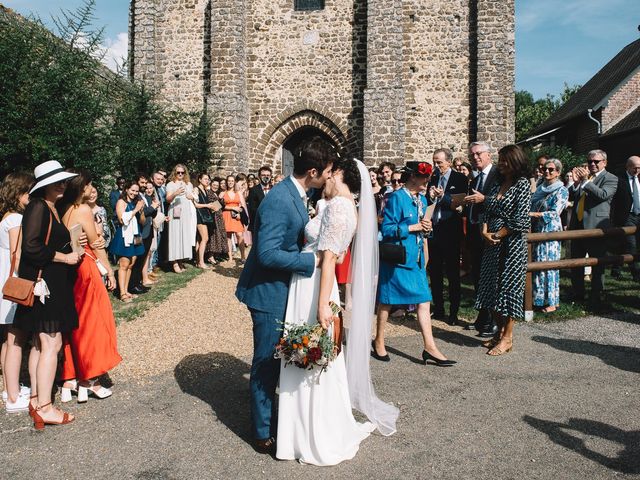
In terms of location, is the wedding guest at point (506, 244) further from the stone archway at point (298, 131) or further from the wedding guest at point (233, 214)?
the stone archway at point (298, 131)

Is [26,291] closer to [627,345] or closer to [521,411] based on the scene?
[521,411]

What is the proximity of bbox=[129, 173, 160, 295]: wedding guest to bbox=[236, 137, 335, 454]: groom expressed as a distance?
18.6 ft

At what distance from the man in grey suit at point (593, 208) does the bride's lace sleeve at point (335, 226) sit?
5373mm

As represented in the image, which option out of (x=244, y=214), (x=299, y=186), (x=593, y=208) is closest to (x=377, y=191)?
(x=593, y=208)

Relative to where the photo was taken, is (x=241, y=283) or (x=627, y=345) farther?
(x=627, y=345)

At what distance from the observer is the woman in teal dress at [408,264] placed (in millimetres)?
5031

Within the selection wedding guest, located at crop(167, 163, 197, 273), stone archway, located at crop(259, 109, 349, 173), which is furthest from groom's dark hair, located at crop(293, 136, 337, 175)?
stone archway, located at crop(259, 109, 349, 173)

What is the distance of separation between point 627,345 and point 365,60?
1342cm

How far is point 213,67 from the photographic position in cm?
1686

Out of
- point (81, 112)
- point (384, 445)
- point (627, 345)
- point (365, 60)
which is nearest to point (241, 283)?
point (384, 445)

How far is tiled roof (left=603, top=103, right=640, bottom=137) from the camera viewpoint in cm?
2124

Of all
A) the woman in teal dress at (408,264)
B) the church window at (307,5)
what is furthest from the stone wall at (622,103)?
the woman in teal dress at (408,264)

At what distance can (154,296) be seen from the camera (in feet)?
27.2

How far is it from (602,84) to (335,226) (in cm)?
2747
